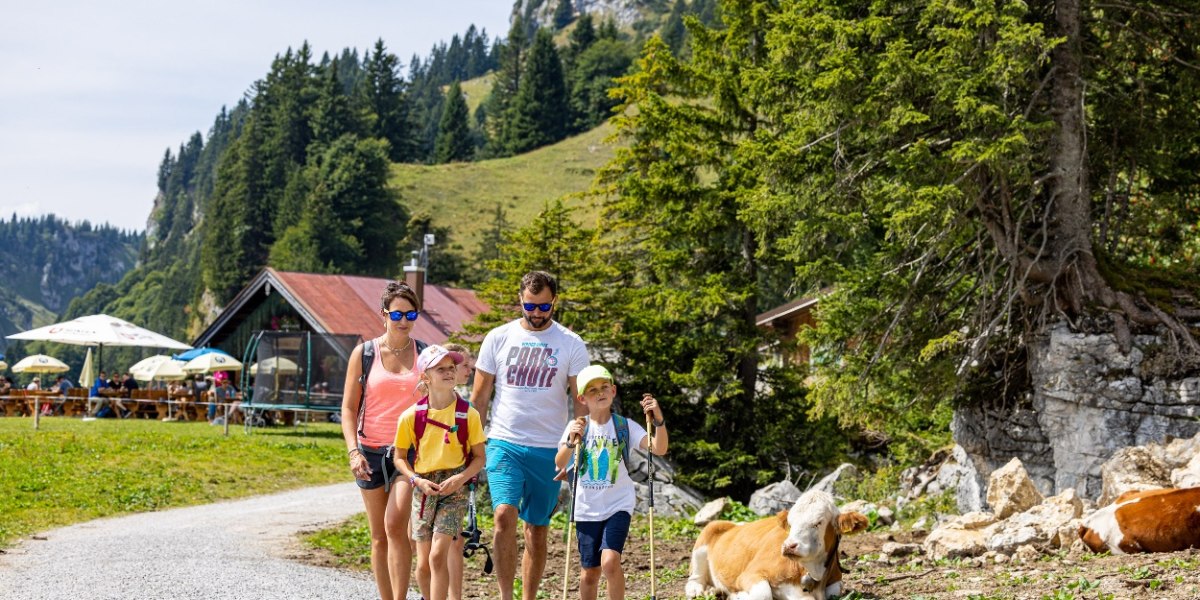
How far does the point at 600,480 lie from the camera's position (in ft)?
23.3

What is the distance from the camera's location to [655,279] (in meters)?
24.6

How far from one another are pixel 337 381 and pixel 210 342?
53.0 feet

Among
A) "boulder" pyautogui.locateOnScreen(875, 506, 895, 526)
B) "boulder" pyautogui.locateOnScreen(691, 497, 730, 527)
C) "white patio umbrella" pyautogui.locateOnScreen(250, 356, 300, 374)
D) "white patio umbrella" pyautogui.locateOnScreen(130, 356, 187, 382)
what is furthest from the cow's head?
"white patio umbrella" pyautogui.locateOnScreen(130, 356, 187, 382)

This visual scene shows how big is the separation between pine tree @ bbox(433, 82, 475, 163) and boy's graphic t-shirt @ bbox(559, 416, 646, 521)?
476 ft

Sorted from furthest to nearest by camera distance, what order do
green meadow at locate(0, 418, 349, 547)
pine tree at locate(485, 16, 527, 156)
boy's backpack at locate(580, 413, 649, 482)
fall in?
1. pine tree at locate(485, 16, 527, 156)
2. green meadow at locate(0, 418, 349, 547)
3. boy's backpack at locate(580, 413, 649, 482)

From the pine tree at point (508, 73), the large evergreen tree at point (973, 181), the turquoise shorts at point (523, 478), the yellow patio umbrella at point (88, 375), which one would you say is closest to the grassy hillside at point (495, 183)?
the pine tree at point (508, 73)

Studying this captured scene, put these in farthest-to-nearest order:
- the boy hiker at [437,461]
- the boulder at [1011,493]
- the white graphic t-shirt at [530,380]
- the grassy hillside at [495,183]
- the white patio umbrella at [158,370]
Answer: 1. the grassy hillside at [495,183]
2. the white patio umbrella at [158,370]
3. the boulder at [1011,493]
4. the white graphic t-shirt at [530,380]
5. the boy hiker at [437,461]

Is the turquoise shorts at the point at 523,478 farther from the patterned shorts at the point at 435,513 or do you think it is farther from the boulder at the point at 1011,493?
the boulder at the point at 1011,493

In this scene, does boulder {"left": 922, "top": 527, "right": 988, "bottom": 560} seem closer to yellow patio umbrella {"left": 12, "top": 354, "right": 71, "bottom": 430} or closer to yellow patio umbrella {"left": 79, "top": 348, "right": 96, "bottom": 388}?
yellow patio umbrella {"left": 79, "top": 348, "right": 96, "bottom": 388}

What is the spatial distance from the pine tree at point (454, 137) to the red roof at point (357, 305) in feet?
347

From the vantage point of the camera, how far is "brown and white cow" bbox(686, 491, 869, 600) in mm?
7648

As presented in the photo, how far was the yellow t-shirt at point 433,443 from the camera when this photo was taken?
23.1 ft

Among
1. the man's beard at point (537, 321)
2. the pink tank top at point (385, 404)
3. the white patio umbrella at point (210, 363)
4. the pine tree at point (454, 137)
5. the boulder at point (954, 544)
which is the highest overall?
the pine tree at point (454, 137)

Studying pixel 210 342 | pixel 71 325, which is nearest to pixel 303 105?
pixel 210 342
